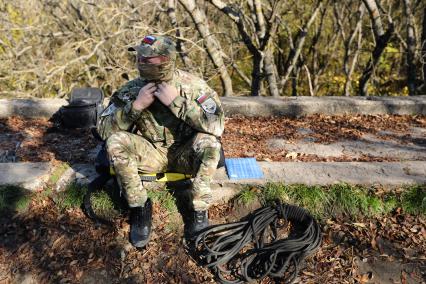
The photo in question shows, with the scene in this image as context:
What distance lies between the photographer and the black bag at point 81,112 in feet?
15.0

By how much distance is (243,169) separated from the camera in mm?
3303

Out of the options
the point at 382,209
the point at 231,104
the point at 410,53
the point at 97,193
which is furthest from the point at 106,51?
the point at 382,209

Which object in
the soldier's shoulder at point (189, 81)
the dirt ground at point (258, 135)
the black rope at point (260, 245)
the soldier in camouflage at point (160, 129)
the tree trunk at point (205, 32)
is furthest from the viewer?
the tree trunk at point (205, 32)

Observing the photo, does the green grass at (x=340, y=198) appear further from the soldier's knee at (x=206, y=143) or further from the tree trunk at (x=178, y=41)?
the tree trunk at (x=178, y=41)

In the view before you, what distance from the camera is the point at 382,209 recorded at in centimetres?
297

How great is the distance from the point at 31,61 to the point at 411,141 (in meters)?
7.74

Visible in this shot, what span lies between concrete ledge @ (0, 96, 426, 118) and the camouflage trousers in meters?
2.30

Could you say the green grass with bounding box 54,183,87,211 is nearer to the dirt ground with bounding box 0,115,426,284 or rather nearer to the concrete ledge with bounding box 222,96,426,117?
the dirt ground with bounding box 0,115,426,284

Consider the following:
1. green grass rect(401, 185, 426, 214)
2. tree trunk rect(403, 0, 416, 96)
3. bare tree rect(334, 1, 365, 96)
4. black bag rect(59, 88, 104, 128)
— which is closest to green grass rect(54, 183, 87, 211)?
black bag rect(59, 88, 104, 128)

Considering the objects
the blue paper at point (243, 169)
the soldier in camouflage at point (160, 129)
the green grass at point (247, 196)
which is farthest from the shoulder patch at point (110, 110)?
the green grass at point (247, 196)

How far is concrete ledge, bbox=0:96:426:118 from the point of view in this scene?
4.94m

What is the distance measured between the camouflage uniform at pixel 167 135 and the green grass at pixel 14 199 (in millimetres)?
892

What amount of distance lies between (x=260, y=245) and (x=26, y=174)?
2.07 meters

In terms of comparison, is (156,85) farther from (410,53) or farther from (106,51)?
(410,53)
